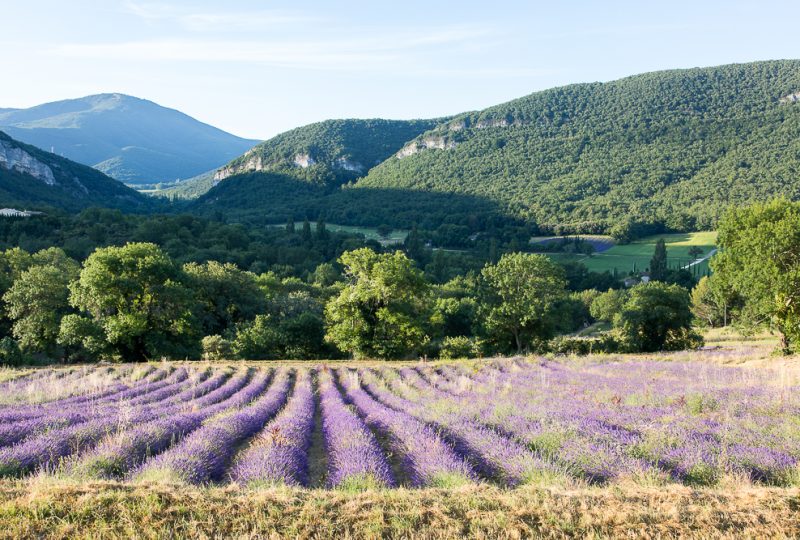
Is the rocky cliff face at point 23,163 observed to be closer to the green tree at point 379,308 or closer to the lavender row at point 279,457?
the green tree at point 379,308

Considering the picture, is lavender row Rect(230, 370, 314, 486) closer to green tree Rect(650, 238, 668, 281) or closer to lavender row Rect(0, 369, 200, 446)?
lavender row Rect(0, 369, 200, 446)

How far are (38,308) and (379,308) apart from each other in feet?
88.9

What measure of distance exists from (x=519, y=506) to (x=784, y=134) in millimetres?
238139

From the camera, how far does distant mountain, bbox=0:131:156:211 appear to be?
445 feet

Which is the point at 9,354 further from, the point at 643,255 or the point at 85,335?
the point at 643,255

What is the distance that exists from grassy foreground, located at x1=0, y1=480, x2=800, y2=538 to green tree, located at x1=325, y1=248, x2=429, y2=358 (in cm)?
2539

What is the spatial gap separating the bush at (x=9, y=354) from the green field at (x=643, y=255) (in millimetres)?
110973

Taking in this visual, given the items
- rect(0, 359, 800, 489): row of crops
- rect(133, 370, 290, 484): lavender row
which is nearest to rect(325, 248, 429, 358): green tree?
rect(0, 359, 800, 489): row of crops

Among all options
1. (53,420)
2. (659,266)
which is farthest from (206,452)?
(659,266)

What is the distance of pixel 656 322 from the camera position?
122 feet

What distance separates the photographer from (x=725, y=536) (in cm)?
468

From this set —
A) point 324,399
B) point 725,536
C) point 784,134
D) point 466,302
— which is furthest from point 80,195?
point 784,134

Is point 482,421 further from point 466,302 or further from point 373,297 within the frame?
point 466,302

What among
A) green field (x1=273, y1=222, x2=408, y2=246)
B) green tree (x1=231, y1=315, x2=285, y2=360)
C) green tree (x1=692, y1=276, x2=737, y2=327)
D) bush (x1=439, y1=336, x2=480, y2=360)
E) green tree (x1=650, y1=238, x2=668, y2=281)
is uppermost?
green field (x1=273, y1=222, x2=408, y2=246)
